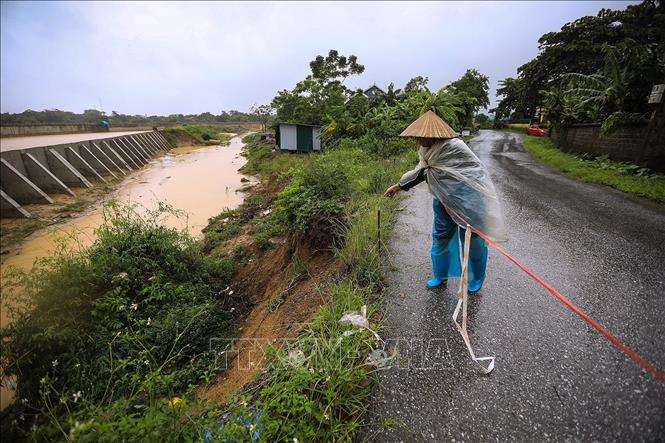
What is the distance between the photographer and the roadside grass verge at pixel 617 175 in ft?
19.8

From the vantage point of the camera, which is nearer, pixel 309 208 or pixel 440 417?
pixel 440 417

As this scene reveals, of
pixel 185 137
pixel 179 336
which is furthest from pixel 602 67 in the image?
pixel 185 137

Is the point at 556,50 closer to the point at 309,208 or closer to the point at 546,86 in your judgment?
the point at 546,86

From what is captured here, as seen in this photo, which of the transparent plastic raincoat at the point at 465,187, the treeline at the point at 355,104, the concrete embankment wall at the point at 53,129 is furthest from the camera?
the concrete embankment wall at the point at 53,129

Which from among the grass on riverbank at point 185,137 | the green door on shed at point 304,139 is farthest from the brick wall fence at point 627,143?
the grass on riverbank at point 185,137

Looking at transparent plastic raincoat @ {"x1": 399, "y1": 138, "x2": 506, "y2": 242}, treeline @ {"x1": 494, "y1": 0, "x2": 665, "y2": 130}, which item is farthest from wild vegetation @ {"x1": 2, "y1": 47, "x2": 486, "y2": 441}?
treeline @ {"x1": 494, "y1": 0, "x2": 665, "y2": 130}

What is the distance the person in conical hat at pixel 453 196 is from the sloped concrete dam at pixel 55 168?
33.8ft

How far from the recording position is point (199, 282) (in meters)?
4.21

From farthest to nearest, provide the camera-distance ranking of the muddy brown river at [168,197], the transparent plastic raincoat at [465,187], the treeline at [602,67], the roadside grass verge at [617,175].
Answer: the treeline at [602,67]
the muddy brown river at [168,197]
the roadside grass verge at [617,175]
the transparent plastic raincoat at [465,187]

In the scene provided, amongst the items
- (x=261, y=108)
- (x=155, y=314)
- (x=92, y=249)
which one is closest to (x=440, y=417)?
(x=155, y=314)

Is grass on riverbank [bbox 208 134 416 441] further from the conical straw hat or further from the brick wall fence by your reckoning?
the brick wall fence

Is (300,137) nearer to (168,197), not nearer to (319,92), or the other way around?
(319,92)

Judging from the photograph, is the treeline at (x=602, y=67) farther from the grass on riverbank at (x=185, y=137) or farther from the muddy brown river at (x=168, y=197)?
the grass on riverbank at (x=185, y=137)

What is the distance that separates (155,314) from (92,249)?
4.20 feet
